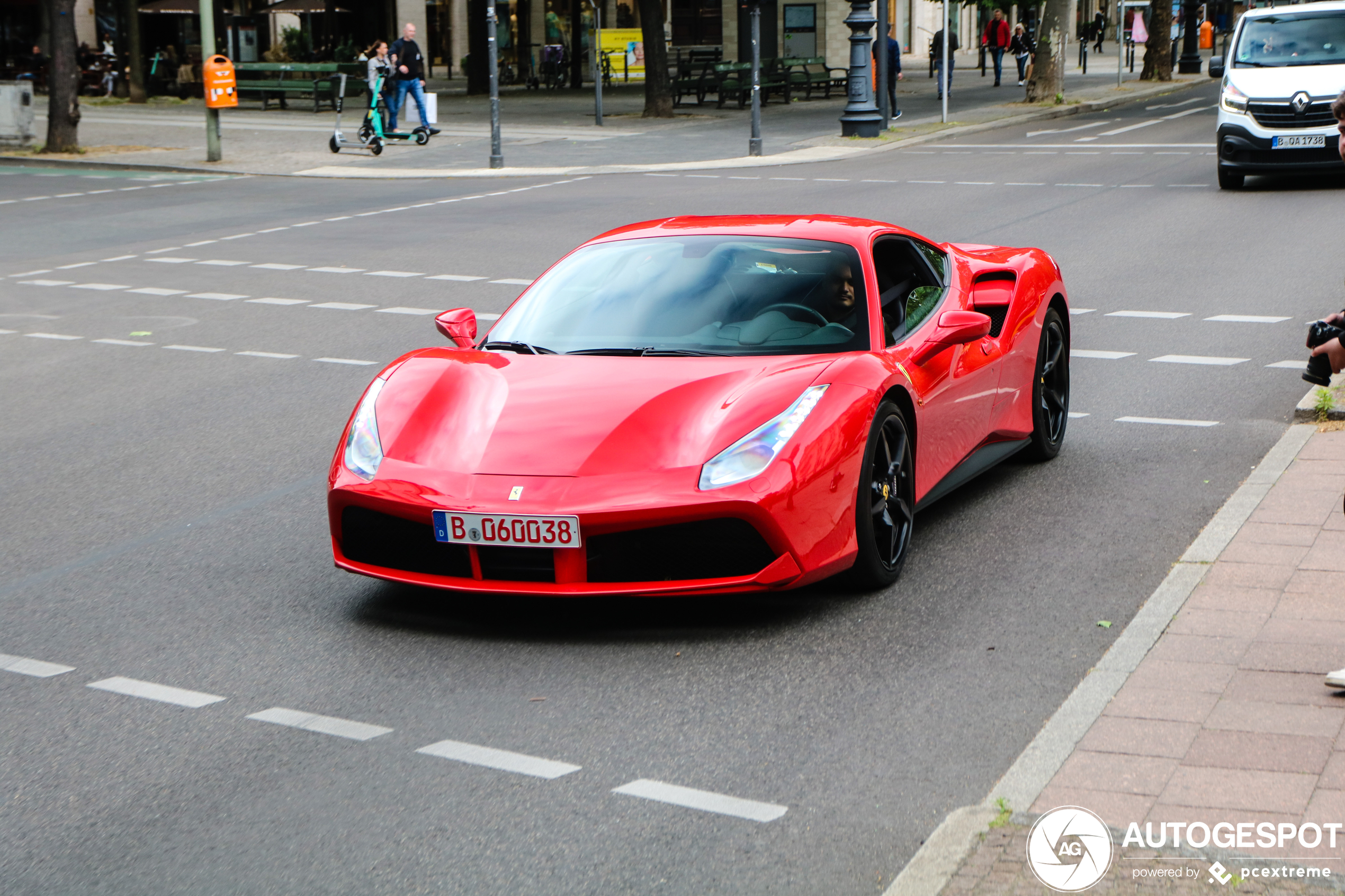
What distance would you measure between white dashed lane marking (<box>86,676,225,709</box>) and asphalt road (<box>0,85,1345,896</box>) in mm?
34

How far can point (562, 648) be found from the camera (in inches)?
200

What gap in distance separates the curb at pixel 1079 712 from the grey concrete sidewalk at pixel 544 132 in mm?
20318

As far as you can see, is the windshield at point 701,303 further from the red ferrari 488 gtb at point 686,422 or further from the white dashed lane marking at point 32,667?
the white dashed lane marking at point 32,667

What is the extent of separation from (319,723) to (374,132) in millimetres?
25679

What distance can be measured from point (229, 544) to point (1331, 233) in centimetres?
1243

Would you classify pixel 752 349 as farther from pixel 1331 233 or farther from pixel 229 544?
pixel 1331 233

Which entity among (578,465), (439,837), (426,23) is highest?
(426,23)

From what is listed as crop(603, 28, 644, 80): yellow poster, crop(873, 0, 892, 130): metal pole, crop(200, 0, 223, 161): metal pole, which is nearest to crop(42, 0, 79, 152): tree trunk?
crop(200, 0, 223, 161): metal pole

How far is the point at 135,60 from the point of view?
4481 cm

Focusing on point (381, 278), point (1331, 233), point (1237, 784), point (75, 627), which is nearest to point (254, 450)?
point (75, 627)

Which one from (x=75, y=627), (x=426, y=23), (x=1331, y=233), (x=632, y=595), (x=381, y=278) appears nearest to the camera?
(x=632, y=595)

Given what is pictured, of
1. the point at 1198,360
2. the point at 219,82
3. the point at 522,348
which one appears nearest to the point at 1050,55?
the point at 219,82

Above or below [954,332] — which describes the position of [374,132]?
above

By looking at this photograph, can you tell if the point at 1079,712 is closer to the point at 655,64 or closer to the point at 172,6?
the point at 655,64
